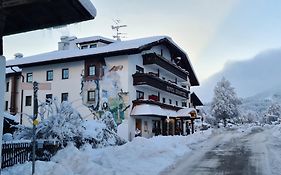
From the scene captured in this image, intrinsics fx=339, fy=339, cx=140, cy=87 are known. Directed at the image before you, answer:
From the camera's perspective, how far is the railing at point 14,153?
13.1m

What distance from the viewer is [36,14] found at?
6.48 m

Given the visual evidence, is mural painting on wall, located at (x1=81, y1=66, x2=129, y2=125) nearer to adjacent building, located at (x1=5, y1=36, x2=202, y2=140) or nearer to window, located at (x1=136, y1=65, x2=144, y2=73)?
adjacent building, located at (x1=5, y1=36, x2=202, y2=140)

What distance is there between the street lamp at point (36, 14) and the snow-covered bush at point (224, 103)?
84.5 m

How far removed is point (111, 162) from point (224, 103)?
7859cm

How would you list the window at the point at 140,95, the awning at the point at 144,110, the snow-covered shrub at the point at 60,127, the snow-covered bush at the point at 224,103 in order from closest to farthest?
the snow-covered shrub at the point at 60,127 → the awning at the point at 144,110 → the window at the point at 140,95 → the snow-covered bush at the point at 224,103

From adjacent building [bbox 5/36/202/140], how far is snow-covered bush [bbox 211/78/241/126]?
4771 cm

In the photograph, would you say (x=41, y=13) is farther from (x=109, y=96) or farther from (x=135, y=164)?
(x=109, y=96)

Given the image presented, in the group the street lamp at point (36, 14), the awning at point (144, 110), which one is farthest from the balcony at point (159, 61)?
the street lamp at point (36, 14)

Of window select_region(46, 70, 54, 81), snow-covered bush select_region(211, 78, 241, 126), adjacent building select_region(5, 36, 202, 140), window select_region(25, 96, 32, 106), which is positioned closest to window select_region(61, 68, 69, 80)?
adjacent building select_region(5, 36, 202, 140)

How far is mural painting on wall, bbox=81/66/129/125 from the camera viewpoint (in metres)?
33.7

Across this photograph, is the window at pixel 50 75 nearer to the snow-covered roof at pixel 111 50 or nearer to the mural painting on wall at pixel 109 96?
the snow-covered roof at pixel 111 50

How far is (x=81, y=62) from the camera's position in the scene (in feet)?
118

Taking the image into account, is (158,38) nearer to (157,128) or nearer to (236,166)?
(157,128)

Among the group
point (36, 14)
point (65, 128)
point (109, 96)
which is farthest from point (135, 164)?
point (109, 96)
